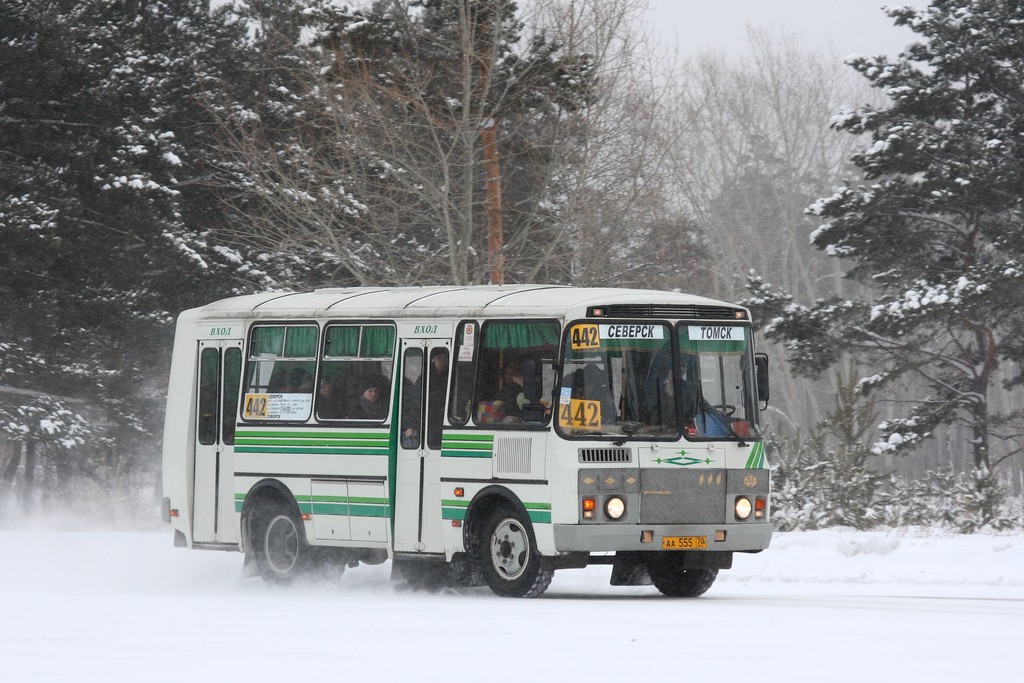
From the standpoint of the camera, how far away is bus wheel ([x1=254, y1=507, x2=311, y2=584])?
16.6 metres

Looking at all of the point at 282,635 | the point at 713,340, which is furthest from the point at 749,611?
the point at 282,635

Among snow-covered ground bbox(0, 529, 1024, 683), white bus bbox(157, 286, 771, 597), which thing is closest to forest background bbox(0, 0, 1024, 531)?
snow-covered ground bbox(0, 529, 1024, 683)

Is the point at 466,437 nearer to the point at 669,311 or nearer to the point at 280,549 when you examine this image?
the point at 669,311

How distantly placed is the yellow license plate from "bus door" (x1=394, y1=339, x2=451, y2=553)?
7.12 ft

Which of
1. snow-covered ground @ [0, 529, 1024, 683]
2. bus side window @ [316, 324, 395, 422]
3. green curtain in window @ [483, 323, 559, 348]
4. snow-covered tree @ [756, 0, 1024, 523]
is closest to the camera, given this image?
snow-covered ground @ [0, 529, 1024, 683]

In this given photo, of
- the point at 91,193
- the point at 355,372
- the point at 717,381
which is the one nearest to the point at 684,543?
the point at 717,381

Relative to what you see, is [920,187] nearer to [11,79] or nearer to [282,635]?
[11,79]

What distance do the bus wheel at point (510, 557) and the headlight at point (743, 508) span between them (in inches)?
67.5

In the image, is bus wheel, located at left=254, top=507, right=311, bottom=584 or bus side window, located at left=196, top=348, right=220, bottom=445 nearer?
bus wheel, located at left=254, top=507, right=311, bottom=584

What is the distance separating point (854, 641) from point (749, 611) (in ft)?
8.09

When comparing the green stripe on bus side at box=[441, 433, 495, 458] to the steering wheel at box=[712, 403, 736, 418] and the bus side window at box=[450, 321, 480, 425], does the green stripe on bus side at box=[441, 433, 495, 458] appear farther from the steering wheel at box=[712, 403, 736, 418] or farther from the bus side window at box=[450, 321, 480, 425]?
the steering wheel at box=[712, 403, 736, 418]

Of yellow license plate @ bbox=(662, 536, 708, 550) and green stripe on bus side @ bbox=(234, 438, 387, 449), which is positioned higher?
green stripe on bus side @ bbox=(234, 438, 387, 449)

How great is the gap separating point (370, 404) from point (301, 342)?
133cm

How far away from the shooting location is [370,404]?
52.8 feet
